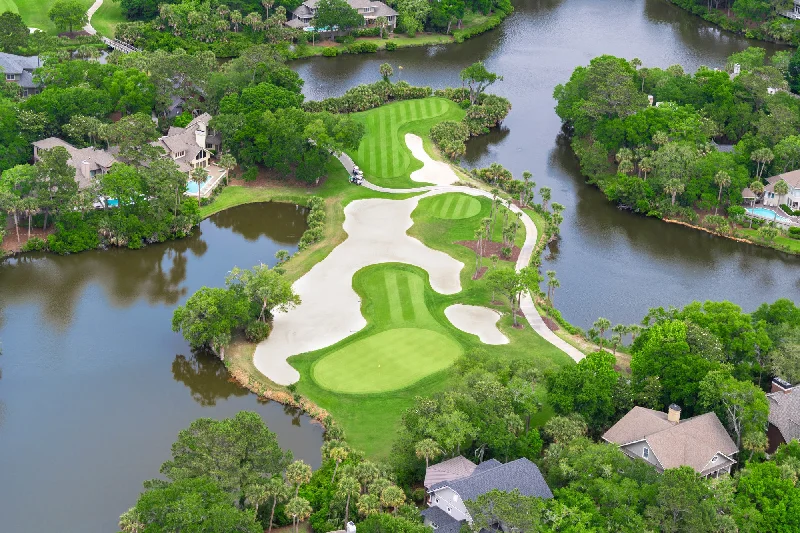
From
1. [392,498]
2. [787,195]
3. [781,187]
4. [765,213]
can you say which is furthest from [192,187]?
[787,195]

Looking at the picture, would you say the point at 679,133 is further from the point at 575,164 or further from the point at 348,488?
the point at 348,488

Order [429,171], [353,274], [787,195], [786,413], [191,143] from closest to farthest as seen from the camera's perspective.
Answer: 1. [786,413]
2. [353,274]
3. [787,195]
4. [191,143]
5. [429,171]

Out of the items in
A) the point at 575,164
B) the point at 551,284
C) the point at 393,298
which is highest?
the point at 551,284

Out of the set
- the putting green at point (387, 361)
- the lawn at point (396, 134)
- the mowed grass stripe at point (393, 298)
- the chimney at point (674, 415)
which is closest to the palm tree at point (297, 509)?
the putting green at point (387, 361)

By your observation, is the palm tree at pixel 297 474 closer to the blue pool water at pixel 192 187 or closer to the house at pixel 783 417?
the house at pixel 783 417

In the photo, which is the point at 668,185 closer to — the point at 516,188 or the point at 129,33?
the point at 516,188

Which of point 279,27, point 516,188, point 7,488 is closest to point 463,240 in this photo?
point 516,188

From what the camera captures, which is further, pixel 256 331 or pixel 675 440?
pixel 256 331

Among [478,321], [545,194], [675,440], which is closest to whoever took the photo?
[675,440]
